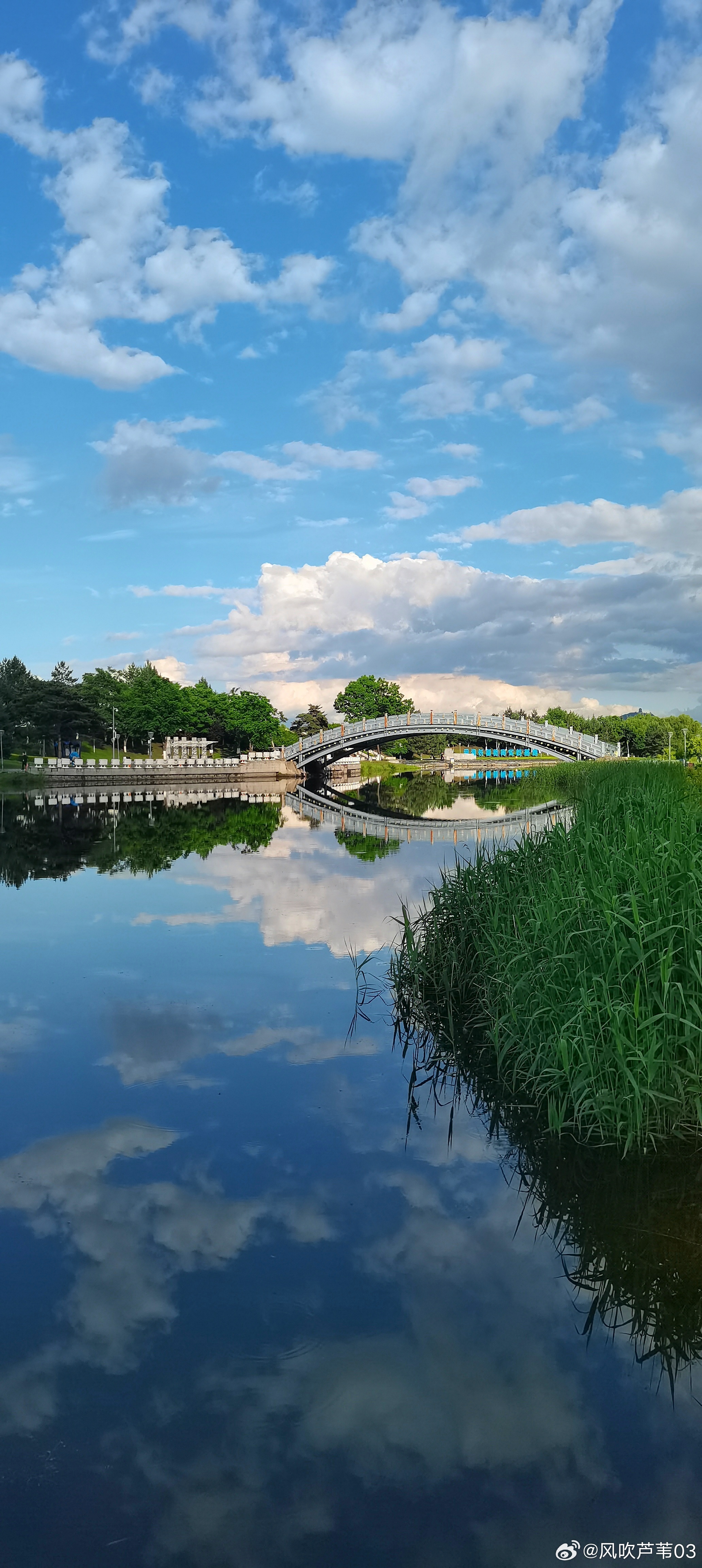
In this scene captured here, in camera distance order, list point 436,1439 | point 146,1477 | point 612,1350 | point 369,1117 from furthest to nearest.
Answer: point 369,1117
point 612,1350
point 436,1439
point 146,1477

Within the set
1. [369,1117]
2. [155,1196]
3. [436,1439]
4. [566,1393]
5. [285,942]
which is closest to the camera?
[436,1439]

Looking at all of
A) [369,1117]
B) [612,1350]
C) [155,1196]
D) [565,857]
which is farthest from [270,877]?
[612,1350]

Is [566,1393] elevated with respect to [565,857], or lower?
lower

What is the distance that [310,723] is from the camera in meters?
111

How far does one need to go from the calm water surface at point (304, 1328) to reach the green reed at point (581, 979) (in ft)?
1.96

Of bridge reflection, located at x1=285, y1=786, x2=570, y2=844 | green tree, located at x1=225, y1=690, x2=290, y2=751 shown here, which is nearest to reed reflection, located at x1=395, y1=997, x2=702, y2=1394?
bridge reflection, located at x1=285, y1=786, x2=570, y2=844

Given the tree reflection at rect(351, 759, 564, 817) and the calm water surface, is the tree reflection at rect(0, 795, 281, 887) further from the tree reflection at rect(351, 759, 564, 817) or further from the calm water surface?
the calm water surface

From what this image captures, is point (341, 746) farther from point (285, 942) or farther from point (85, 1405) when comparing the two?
point (85, 1405)

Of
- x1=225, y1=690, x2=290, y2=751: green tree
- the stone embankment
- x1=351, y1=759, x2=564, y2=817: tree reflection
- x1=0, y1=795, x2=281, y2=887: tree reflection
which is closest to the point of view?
x1=0, y1=795, x2=281, y2=887: tree reflection

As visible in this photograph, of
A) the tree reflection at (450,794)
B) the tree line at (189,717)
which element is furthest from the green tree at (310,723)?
the tree reflection at (450,794)

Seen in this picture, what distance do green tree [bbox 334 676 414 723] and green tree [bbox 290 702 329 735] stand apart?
15.1 ft

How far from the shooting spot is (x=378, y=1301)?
421 cm

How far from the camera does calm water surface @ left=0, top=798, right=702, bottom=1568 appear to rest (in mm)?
3049

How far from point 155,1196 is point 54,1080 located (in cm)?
225
